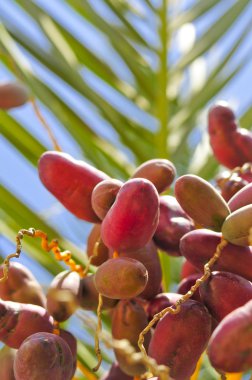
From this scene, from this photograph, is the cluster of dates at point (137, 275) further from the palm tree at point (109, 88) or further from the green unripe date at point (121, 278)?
the palm tree at point (109, 88)

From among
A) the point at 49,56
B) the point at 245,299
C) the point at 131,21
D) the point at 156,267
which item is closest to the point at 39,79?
the point at 49,56

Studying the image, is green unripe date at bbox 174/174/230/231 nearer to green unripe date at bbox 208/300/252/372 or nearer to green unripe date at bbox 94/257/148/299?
green unripe date at bbox 94/257/148/299

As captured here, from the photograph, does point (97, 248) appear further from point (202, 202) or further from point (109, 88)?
point (109, 88)

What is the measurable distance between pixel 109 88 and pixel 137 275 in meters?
0.73

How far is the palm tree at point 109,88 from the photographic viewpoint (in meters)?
1.07

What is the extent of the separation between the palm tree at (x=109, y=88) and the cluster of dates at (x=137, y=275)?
0.26 m

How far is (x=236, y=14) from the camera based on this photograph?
1310 mm

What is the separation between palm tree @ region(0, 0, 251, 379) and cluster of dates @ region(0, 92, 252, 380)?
10.3 inches

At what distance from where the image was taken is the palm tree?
1.07 metres

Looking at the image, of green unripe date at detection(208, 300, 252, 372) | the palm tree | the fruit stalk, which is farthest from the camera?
the palm tree

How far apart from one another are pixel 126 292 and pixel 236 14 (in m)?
0.80

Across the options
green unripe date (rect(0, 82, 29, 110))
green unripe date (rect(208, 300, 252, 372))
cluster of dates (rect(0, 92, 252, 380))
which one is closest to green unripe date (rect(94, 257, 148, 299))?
cluster of dates (rect(0, 92, 252, 380))

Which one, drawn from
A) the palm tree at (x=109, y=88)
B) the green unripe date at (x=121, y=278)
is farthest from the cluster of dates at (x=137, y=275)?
the palm tree at (x=109, y=88)

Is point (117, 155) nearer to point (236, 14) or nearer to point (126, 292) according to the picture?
point (236, 14)
